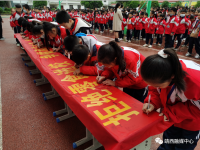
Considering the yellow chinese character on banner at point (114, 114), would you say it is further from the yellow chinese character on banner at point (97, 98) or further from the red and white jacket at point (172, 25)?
the red and white jacket at point (172, 25)

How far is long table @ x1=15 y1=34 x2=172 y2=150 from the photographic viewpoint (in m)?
0.94

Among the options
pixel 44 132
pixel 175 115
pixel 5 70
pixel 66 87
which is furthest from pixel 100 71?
pixel 5 70

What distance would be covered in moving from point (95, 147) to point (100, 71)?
922 mm

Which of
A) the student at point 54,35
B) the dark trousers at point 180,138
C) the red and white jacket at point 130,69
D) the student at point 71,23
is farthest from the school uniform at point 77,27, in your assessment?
the dark trousers at point 180,138

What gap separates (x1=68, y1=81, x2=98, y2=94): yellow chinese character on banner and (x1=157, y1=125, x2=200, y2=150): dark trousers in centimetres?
89

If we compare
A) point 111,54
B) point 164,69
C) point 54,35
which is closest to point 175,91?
point 164,69

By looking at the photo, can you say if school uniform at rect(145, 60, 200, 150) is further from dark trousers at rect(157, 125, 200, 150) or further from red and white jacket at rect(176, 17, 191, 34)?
red and white jacket at rect(176, 17, 191, 34)

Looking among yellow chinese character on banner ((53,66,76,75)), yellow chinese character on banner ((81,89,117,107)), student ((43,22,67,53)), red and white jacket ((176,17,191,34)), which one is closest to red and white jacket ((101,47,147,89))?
yellow chinese character on banner ((81,89,117,107))

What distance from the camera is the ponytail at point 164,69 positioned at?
2.75 ft

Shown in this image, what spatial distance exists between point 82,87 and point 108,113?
1.70 feet

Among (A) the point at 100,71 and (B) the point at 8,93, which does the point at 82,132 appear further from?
(B) the point at 8,93

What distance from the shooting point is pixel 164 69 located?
0.84m

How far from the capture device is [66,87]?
1.52 m

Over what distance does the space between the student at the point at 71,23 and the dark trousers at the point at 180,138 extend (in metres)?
2.16
